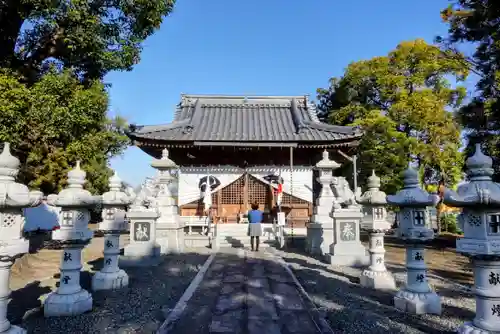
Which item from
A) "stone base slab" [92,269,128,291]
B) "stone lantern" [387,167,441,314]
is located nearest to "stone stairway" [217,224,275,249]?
"stone base slab" [92,269,128,291]

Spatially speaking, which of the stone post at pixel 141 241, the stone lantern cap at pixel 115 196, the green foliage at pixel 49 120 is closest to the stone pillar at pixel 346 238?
the stone post at pixel 141 241

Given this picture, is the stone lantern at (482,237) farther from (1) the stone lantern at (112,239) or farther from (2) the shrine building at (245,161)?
(2) the shrine building at (245,161)

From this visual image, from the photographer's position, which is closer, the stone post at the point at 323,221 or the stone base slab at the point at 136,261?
the stone base slab at the point at 136,261

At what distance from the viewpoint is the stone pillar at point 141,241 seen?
8.47 metres

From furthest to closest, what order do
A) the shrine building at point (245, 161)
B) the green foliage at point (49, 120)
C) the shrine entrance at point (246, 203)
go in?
the shrine entrance at point (246, 203)
the shrine building at point (245, 161)
the green foliage at point (49, 120)

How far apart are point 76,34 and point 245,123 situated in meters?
11.8

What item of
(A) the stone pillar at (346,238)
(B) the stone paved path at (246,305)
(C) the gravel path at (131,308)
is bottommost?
(C) the gravel path at (131,308)

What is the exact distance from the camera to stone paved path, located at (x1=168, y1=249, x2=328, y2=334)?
4090 millimetres

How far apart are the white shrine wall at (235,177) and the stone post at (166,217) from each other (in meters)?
5.79

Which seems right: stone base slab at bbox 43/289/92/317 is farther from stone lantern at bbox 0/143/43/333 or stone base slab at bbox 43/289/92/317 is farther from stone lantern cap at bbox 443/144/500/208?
stone lantern cap at bbox 443/144/500/208

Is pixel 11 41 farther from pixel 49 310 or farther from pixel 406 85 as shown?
pixel 406 85

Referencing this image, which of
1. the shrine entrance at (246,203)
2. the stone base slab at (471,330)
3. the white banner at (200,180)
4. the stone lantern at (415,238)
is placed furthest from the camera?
the white banner at (200,180)

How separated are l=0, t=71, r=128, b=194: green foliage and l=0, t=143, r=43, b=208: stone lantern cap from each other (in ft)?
13.5

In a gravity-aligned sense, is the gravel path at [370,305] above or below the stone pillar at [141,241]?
below
